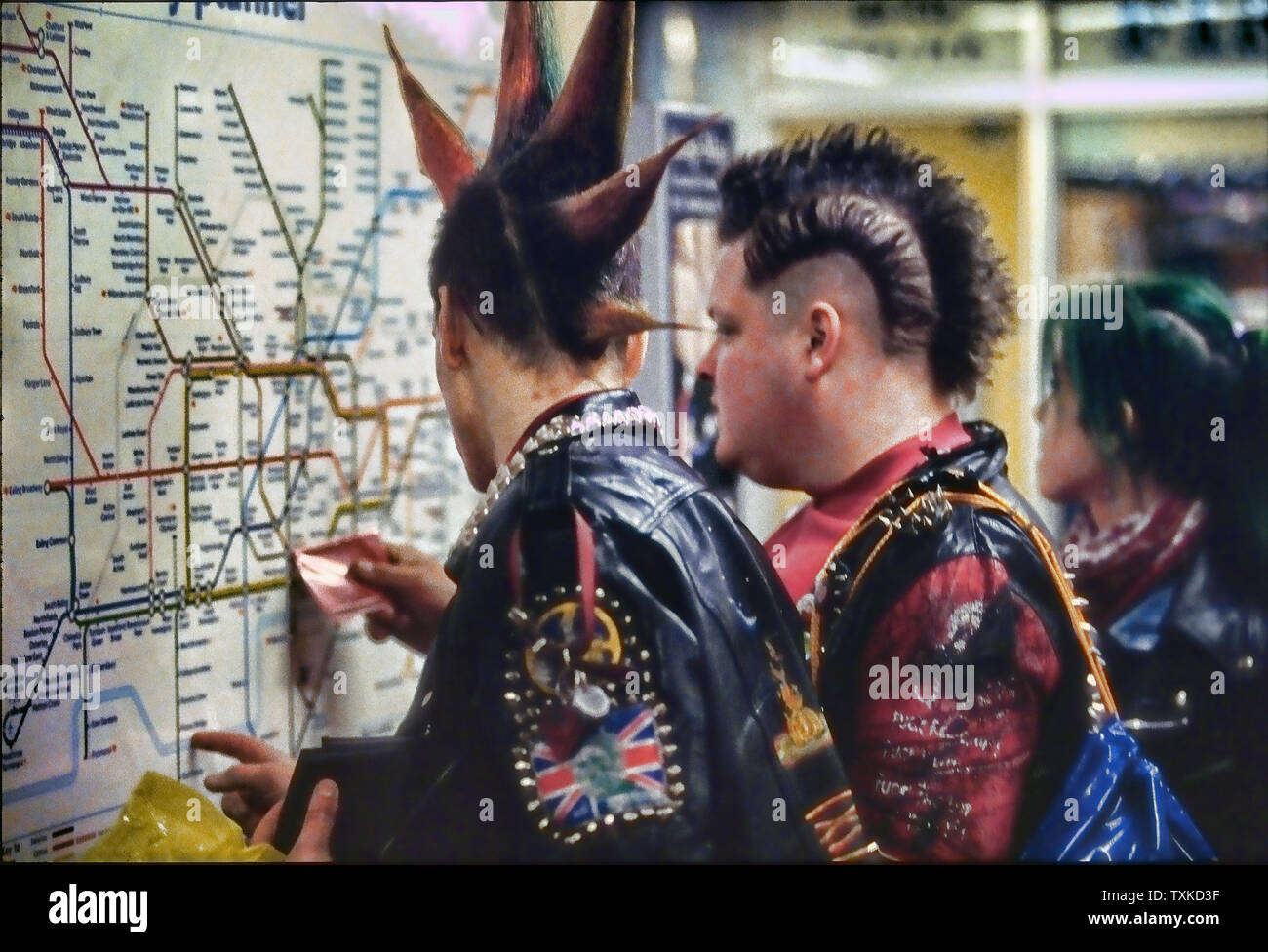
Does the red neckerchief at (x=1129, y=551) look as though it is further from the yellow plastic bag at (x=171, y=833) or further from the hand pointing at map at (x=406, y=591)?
the yellow plastic bag at (x=171, y=833)

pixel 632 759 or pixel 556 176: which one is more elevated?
pixel 556 176

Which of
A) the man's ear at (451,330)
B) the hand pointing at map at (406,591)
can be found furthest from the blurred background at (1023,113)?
the hand pointing at map at (406,591)

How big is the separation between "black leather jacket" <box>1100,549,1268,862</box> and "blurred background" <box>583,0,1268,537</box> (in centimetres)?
37

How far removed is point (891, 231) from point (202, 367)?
126cm

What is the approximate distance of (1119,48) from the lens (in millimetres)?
3021

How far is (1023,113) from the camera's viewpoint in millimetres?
2984

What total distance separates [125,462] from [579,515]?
813 mm

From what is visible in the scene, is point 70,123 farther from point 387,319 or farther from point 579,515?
point 579,515

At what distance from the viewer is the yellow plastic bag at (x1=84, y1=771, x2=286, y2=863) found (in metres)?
2.86

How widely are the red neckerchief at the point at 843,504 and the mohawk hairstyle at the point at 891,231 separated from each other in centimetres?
11

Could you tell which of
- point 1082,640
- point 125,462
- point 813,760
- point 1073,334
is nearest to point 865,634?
point 813,760

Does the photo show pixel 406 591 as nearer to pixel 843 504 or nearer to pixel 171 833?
pixel 171 833

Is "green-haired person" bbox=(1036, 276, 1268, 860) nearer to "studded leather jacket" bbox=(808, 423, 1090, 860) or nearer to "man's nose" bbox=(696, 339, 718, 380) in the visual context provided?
"studded leather jacket" bbox=(808, 423, 1090, 860)

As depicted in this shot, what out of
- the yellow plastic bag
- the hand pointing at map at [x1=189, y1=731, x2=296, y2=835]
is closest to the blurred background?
the hand pointing at map at [x1=189, y1=731, x2=296, y2=835]
